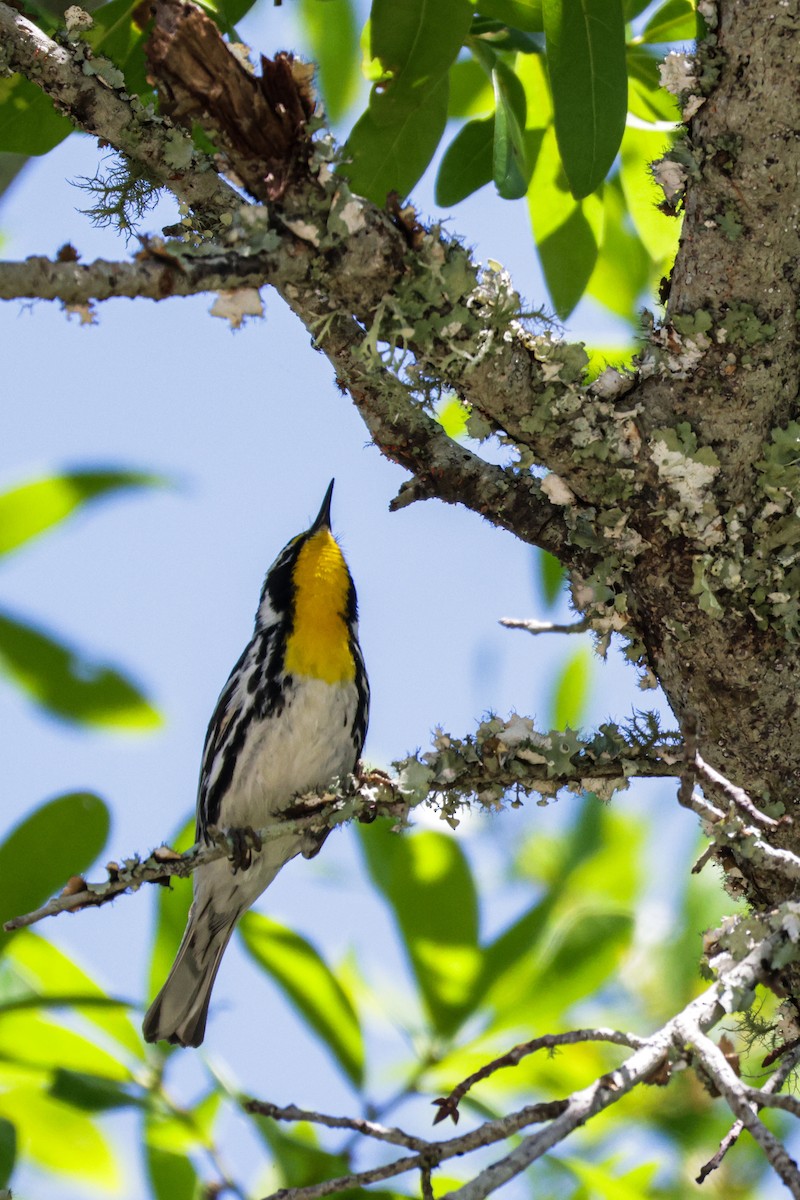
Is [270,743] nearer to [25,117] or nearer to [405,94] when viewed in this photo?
[25,117]

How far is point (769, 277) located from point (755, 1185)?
2.56 m

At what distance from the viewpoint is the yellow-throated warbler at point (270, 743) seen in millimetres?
3791

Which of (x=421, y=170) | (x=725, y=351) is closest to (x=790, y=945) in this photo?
(x=725, y=351)

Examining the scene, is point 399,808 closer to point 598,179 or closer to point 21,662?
point 21,662

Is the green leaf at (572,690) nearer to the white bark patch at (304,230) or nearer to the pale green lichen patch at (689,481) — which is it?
the pale green lichen patch at (689,481)

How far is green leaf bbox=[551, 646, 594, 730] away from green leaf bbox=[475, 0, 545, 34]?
1902 millimetres

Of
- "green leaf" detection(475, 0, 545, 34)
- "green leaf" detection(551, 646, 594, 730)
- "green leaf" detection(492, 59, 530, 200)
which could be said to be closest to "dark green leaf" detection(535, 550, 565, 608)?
"green leaf" detection(551, 646, 594, 730)

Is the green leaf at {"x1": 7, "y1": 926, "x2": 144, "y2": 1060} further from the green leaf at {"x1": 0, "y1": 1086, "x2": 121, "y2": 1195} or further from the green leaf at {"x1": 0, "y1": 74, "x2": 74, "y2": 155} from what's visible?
the green leaf at {"x1": 0, "y1": 74, "x2": 74, "y2": 155}

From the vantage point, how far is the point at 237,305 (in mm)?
1901

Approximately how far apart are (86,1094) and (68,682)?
94 cm

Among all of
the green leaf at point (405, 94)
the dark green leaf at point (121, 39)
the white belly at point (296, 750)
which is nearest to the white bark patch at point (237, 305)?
the green leaf at point (405, 94)

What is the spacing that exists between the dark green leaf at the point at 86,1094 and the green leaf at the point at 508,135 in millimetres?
2198

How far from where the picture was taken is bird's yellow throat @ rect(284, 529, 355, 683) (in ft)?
12.9

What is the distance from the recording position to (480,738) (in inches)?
90.1
